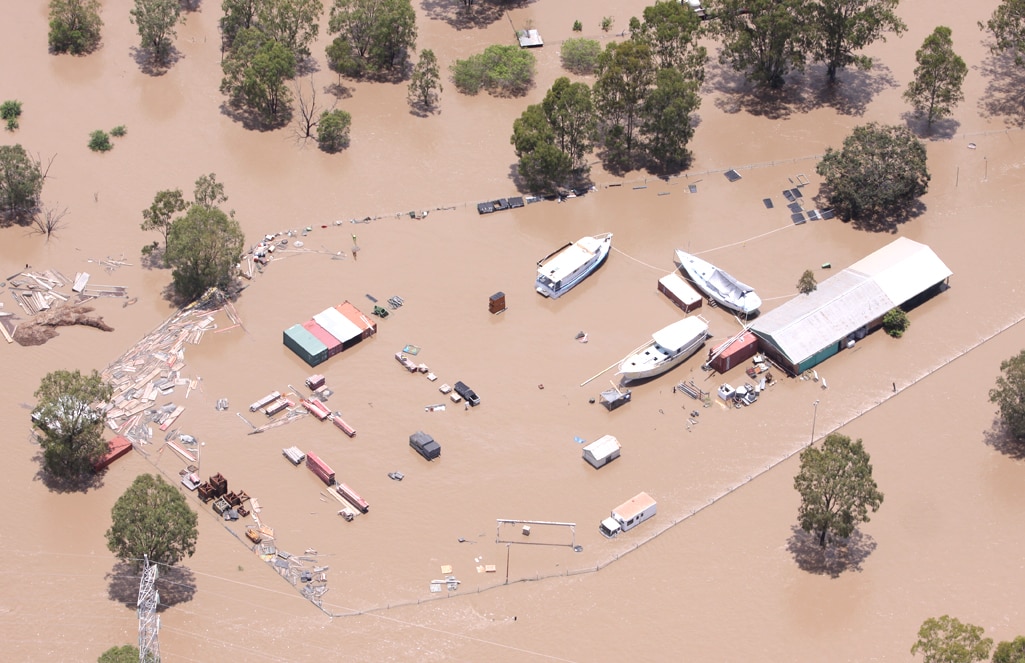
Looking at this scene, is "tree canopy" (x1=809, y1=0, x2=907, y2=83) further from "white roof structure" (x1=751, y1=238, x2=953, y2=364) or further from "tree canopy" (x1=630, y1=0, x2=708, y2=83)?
"white roof structure" (x1=751, y1=238, x2=953, y2=364)

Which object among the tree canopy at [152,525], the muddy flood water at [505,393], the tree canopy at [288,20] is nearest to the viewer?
the tree canopy at [152,525]

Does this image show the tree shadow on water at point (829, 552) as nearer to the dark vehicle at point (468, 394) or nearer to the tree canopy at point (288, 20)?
the dark vehicle at point (468, 394)

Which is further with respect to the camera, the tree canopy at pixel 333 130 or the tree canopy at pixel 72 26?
the tree canopy at pixel 72 26

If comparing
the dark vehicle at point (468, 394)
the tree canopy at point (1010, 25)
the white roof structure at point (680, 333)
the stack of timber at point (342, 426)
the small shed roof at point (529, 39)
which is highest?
the tree canopy at point (1010, 25)

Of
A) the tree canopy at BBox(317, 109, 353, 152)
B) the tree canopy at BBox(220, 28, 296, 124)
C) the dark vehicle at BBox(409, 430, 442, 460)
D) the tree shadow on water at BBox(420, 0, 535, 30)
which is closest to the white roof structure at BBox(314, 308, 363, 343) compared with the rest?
the dark vehicle at BBox(409, 430, 442, 460)

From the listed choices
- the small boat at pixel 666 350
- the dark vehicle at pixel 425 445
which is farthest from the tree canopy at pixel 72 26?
the small boat at pixel 666 350

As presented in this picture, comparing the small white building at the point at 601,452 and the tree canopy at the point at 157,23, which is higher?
the tree canopy at the point at 157,23

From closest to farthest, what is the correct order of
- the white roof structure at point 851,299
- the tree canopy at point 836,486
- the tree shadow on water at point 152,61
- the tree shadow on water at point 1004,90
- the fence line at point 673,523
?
the fence line at point 673,523 → the tree canopy at point 836,486 → the white roof structure at point 851,299 → the tree shadow on water at point 1004,90 → the tree shadow on water at point 152,61

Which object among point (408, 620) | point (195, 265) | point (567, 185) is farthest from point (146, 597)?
point (567, 185)
